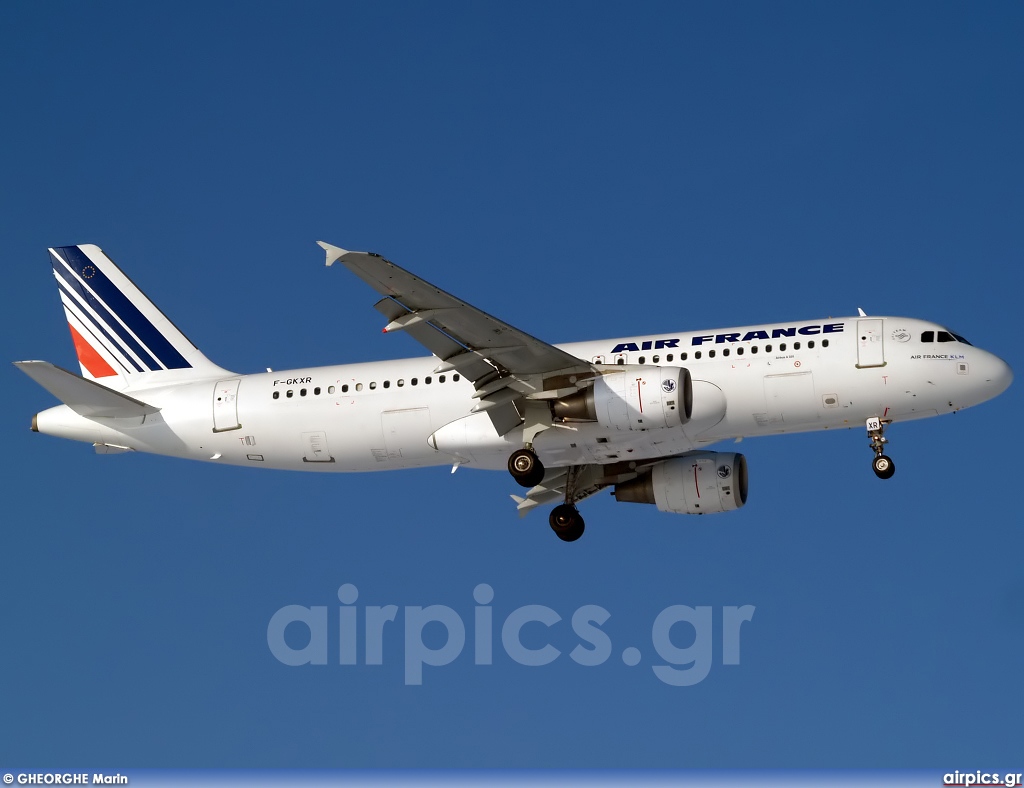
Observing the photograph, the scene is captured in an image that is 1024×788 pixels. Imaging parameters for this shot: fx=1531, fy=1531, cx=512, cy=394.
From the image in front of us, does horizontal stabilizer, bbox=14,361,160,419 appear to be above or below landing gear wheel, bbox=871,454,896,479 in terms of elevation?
above

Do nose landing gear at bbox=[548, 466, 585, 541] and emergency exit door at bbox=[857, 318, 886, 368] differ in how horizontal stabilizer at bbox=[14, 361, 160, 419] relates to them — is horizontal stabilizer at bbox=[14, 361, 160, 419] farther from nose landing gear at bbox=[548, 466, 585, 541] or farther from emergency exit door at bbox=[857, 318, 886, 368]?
emergency exit door at bbox=[857, 318, 886, 368]

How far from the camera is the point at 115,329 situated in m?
51.5

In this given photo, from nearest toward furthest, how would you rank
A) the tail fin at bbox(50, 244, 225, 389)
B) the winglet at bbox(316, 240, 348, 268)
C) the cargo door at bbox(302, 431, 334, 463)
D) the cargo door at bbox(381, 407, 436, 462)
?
the winglet at bbox(316, 240, 348, 268), the cargo door at bbox(381, 407, 436, 462), the cargo door at bbox(302, 431, 334, 463), the tail fin at bbox(50, 244, 225, 389)

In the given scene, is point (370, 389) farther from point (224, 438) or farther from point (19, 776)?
point (19, 776)

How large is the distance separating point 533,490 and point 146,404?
12.8m

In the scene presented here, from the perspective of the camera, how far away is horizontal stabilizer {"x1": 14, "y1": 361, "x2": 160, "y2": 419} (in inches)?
1757

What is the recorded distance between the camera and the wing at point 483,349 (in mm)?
40281

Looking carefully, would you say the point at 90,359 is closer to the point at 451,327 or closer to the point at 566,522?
the point at 451,327

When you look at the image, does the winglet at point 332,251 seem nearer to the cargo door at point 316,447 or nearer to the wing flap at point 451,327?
the wing flap at point 451,327

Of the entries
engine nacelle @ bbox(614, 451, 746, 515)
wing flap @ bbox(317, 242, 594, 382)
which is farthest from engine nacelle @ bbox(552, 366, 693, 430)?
engine nacelle @ bbox(614, 451, 746, 515)

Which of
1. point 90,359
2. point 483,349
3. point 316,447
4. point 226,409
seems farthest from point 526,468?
point 90,359

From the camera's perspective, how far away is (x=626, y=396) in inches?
1681

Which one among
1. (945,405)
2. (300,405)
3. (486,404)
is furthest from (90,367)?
(945,405)

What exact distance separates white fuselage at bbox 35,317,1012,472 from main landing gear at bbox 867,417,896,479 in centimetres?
30
